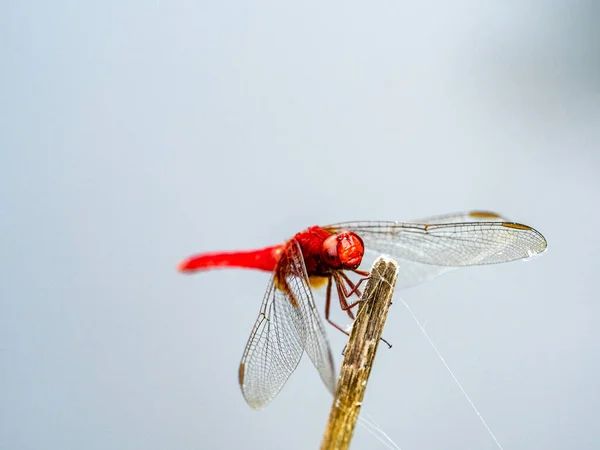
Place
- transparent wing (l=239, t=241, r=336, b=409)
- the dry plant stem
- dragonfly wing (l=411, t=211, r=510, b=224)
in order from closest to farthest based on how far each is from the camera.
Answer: the dry plant stem → transparent wing (l=239, t=241, r=336, b=409) → dragonfly wing (l=411, t=211, r=510, b=224)

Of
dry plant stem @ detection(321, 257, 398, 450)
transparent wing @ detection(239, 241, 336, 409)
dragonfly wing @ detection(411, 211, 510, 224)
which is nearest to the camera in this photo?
dry plant stem @ detection(321, 257, 398, 450)

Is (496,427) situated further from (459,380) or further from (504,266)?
(504,266)

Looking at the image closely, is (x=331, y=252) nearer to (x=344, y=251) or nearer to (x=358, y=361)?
(x=344, y=251)

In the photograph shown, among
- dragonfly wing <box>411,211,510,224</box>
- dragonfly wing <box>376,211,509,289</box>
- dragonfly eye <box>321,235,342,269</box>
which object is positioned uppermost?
dragonfly wing <box>411,211,510,224</box>

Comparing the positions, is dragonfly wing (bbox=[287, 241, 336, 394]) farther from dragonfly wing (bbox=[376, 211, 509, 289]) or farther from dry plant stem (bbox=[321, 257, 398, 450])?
dragonfly wing (bbox=[376, 211, 509, 289])

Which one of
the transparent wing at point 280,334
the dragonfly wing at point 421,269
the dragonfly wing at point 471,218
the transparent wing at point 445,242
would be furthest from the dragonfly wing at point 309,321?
the dragonfly wing at point 471,218

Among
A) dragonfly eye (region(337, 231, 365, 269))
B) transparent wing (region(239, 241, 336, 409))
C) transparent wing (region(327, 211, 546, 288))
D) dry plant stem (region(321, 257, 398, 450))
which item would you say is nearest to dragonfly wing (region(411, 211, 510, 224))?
transparent wing (region(327, 211, 546, 288))
